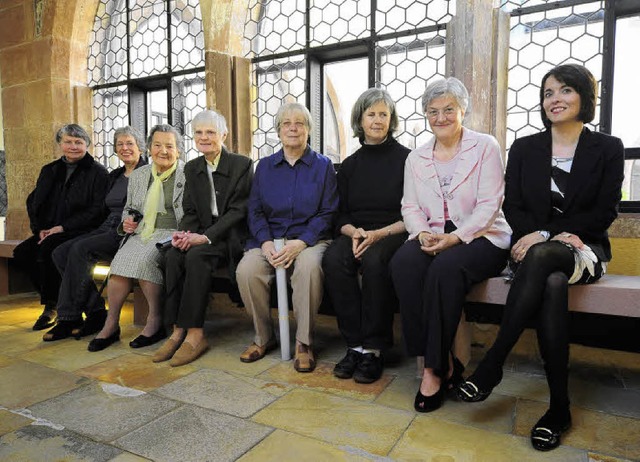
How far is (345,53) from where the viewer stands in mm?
3707

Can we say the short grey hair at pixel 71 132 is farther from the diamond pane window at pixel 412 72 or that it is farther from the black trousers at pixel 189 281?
the diamond pane window at pixel 412 72

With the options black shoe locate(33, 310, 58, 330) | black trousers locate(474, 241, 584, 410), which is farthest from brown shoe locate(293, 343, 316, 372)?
black shoe locate(33, 310, 58, 330)

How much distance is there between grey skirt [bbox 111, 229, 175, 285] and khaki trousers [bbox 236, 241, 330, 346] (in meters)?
0.60

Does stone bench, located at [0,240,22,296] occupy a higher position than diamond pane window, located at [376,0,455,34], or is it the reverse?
diamond pane window, located at [376,0,455,34]

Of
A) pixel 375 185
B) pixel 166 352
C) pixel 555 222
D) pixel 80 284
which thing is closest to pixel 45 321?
pixel 80 284

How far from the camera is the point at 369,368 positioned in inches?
90.1

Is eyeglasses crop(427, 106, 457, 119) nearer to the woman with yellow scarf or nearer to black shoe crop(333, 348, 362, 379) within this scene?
black shoe crop(333, 348, 362, 379)

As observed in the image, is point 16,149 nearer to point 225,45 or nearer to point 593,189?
point 225,45

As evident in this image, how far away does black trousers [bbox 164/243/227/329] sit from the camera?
2.68 metres

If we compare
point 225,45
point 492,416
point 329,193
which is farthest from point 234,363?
point 225,45

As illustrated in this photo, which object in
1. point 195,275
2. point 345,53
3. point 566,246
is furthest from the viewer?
point 345,53

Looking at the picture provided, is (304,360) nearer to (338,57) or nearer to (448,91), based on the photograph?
(448,91)

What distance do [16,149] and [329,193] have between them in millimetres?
4078

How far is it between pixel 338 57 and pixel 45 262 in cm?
268
